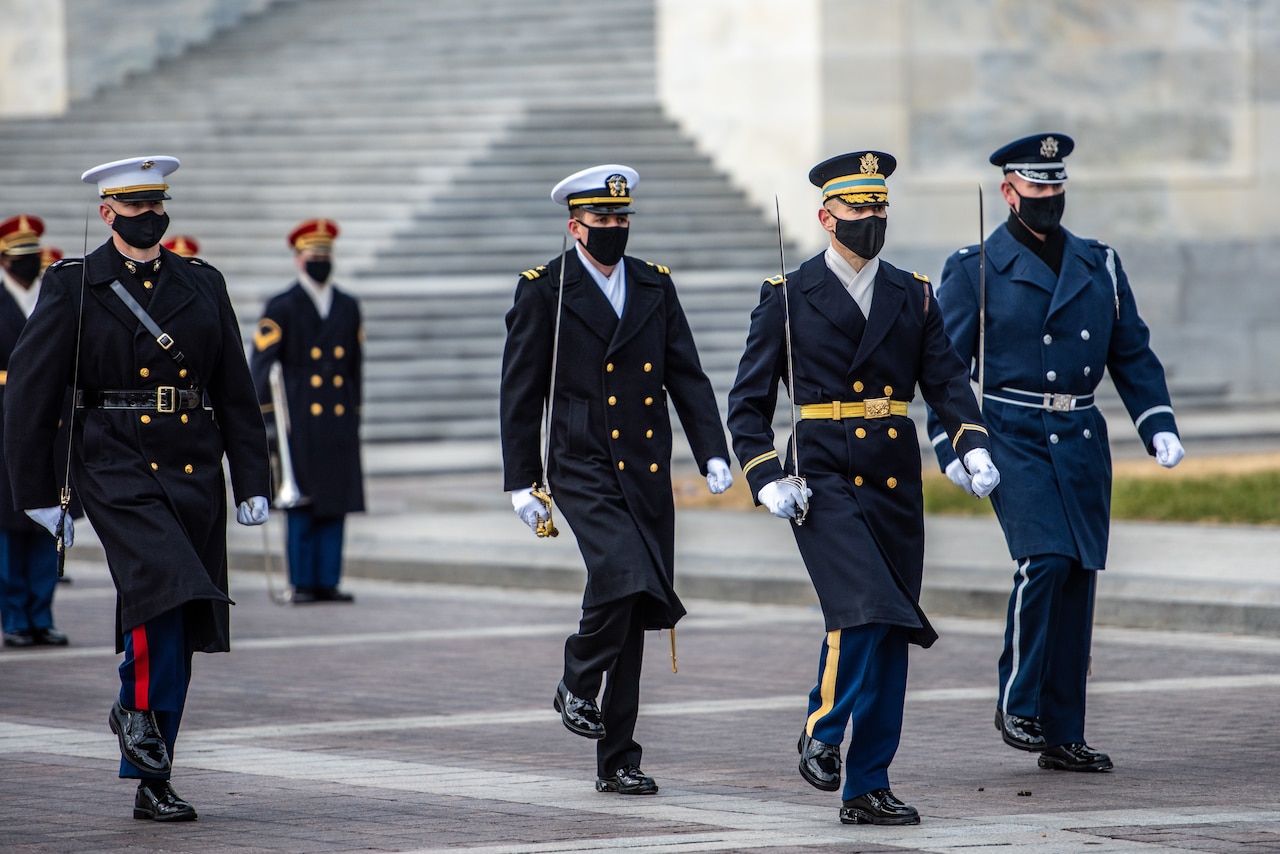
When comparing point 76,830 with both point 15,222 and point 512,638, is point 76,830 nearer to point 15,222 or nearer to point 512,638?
point 512,638

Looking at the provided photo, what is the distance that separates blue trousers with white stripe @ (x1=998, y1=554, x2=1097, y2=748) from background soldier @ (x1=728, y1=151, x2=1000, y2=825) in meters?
0.92

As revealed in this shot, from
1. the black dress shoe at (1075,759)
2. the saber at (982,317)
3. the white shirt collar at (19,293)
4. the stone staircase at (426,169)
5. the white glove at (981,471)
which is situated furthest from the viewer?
the stone staircase at (426,169)

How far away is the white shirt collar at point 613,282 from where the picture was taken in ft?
24.5

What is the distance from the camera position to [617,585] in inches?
281

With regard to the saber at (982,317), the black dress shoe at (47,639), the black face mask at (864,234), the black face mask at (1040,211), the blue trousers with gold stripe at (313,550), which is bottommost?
the black dress shoe at (47,639)

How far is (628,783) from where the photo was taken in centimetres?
713

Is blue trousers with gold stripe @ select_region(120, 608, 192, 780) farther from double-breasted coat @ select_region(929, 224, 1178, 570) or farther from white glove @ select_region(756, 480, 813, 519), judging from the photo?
double-breasted coat @ select_region(929, 224, 1178, 570)

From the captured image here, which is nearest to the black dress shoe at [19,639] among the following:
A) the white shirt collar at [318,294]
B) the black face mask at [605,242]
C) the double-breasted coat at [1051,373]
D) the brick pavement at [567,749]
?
the brick pavement at [567,749]

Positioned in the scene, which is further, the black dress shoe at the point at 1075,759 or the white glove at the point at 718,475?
the black dress shoe at the point at 1075,759

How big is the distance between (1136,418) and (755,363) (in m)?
1.75

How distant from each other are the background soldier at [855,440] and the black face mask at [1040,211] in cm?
105

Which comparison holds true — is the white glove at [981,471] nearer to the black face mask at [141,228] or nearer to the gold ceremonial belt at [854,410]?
the gold ceremonial belt at [854,410]

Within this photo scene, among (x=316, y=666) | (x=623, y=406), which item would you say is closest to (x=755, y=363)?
(x=623, y=406)

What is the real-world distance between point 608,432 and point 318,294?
6149mm
